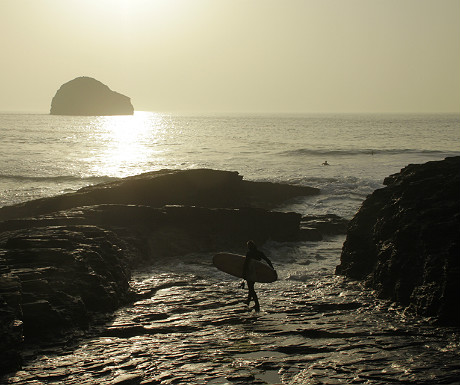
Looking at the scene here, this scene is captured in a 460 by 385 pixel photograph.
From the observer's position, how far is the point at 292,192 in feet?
95.2

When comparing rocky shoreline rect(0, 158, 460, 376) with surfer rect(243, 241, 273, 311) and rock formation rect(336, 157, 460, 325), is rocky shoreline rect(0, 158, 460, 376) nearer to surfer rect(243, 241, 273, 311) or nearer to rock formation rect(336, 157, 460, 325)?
rock formation rect(336, 157, 460, 325)

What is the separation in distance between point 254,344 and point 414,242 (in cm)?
488

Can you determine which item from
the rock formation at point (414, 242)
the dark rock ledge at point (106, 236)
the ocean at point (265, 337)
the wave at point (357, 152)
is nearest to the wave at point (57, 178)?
the dark rock ledge at point (106, 236)

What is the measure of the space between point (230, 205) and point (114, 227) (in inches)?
265

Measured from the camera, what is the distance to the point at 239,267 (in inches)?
555

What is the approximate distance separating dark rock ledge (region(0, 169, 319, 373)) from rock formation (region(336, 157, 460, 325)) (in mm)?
4503

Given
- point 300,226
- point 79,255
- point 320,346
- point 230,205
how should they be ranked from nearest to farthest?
point 320,346, point 79,255, point 300,226, point 230,205

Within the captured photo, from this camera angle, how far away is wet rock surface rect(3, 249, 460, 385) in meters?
8.31

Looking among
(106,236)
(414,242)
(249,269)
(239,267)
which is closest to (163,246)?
(106,236)

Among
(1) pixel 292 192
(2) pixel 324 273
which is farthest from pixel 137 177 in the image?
(2) pixel 324 273

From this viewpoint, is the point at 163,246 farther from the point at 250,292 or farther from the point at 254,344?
the point at 254,344

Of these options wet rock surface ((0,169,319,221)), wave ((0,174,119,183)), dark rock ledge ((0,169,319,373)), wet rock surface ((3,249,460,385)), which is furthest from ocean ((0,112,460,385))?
wave ((0,174,119,183))

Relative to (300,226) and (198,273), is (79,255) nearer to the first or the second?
(198,273)

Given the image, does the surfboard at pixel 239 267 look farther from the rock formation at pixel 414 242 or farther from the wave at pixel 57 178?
the wave at pixel 57 178
